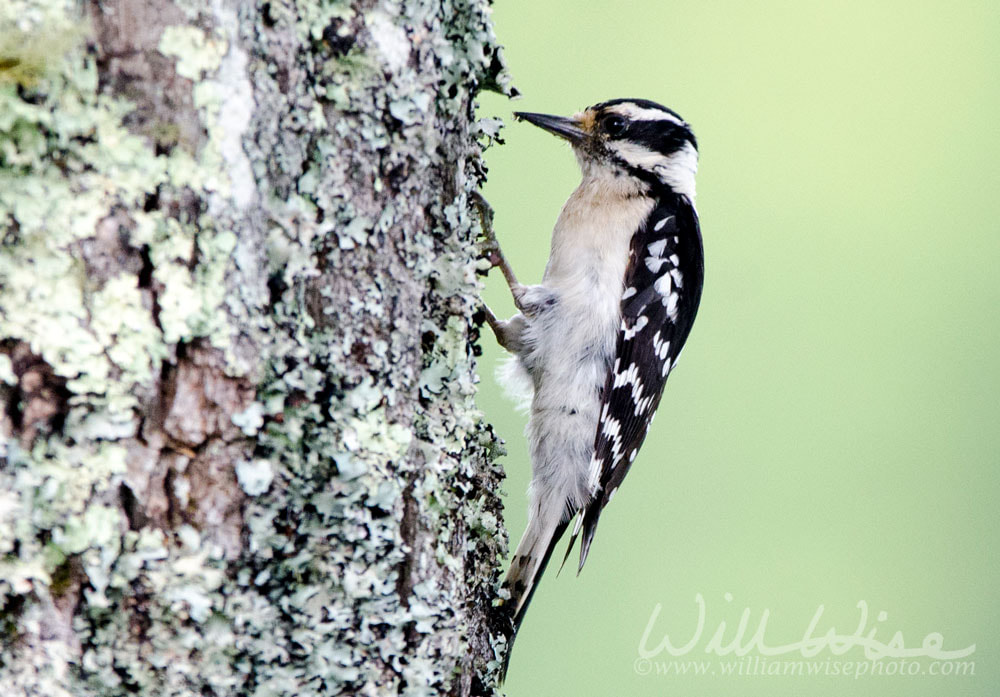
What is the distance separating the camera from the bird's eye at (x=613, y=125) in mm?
3229

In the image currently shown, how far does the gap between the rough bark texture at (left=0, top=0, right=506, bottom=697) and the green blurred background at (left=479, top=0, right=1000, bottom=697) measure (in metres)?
1.90

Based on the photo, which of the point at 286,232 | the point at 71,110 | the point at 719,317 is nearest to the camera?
the point at 71,110

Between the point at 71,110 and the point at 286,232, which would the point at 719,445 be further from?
the point at 71,110

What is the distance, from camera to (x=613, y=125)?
3232 millimetres

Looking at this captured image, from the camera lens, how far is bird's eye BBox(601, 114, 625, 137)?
3.23 metres

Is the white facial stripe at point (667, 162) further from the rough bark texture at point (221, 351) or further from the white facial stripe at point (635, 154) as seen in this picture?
the rough bark texture at point (221, 351)

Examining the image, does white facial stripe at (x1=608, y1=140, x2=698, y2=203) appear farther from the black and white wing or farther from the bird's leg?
the bird's leg

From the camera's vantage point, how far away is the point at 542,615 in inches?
135

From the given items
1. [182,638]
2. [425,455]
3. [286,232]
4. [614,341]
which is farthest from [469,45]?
[614,341]

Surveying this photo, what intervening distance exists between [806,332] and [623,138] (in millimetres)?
1250

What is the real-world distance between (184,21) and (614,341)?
6.08 ft
